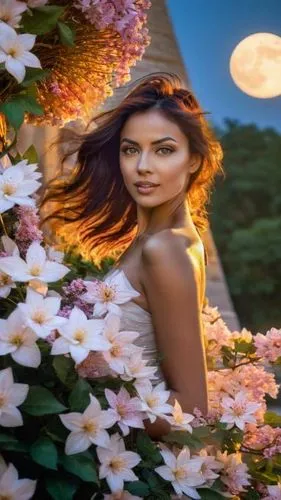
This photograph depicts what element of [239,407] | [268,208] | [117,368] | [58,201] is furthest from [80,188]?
[268,208]

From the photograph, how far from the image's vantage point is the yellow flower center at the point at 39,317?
158 cm

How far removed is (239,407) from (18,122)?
0.83 meters

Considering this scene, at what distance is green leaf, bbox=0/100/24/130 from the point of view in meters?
1.76

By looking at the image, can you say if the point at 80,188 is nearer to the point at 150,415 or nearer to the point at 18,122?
the point at 18,122

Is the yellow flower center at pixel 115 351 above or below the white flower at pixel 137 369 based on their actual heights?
above

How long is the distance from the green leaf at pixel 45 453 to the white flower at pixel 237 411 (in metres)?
0.65

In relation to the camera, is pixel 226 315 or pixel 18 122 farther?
pixel 226 315

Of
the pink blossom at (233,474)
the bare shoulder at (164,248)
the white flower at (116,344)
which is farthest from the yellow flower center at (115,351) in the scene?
the pink blossom at (233,474)

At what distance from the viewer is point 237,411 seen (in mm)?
2125

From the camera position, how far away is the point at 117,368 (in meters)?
1.68

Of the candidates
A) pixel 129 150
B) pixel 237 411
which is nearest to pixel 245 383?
pixel 237 411

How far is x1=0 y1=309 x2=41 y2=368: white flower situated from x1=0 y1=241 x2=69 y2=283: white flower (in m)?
0.09

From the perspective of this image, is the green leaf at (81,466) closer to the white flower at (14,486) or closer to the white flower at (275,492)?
the white flower at (14,486)

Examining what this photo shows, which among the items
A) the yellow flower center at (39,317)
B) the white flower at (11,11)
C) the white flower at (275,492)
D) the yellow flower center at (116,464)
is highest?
the white flower at (11,11)
